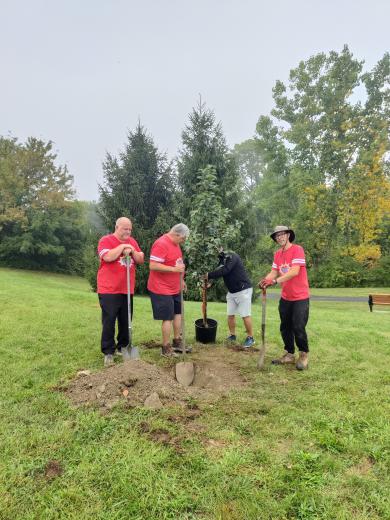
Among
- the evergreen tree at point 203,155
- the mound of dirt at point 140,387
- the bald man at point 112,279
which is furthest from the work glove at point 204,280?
the evergreen tree at point 203,155

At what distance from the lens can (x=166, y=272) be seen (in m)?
4.92

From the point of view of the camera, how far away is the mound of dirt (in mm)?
3598

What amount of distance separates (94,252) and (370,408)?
49.4ft

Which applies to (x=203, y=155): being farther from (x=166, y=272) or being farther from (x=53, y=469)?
(x=53, y=469)

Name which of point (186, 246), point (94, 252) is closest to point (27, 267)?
point (94, 252)

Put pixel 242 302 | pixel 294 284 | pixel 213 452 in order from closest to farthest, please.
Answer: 1. pixel 213 452
2. pixel 294 284
3. pixel 242 302

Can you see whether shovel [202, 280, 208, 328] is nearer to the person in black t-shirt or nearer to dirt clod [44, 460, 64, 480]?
the person in black t-shirt

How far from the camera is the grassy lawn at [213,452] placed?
228cm

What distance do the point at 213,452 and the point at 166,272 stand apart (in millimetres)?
2598

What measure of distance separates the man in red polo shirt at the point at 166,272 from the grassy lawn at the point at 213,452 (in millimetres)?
1174

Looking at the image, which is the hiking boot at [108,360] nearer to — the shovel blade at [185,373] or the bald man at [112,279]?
the bald man at [112,279]

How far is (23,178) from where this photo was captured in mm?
28281

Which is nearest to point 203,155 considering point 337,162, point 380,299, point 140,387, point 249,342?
point 380,299

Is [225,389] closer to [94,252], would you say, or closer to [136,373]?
[136,373]
